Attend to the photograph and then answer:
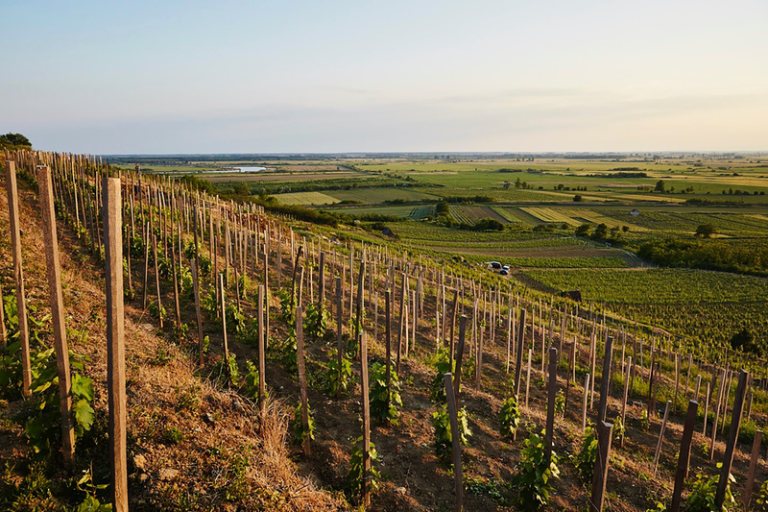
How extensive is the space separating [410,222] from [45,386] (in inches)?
2431

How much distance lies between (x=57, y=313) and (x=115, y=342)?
78 centimetres

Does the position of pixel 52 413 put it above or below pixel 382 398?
above

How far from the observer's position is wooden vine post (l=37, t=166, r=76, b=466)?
3578 mm

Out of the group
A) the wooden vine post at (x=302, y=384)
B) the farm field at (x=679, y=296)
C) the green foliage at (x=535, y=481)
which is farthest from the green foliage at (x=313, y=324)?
the farm field at (x=679, y=296)

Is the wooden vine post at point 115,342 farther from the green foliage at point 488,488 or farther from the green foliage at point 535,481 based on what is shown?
the green foliage at point 535,481

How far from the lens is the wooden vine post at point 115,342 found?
321 centimetres

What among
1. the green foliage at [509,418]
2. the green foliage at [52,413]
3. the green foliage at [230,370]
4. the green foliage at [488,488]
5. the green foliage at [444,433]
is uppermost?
the green foliage at [52,413]

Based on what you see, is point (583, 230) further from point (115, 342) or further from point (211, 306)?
point (115, 342)

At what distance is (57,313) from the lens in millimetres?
3631

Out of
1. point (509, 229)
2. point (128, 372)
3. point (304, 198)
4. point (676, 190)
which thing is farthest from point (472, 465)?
point (676, 190)

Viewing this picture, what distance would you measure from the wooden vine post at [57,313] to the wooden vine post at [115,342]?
2.28ft

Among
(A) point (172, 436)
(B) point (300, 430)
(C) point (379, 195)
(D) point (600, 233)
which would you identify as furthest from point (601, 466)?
(C) point (379, 195)

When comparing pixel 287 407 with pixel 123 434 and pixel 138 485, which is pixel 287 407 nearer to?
pixel 138 485

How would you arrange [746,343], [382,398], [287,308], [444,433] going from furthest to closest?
[746,343] → [287,308] → [382,398] → [444,433]
